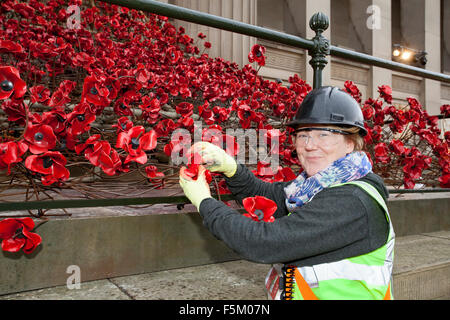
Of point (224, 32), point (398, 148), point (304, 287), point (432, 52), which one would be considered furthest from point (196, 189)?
point (432, 52)

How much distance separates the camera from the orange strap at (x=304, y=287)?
1.27 m

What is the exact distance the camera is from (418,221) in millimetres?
3129

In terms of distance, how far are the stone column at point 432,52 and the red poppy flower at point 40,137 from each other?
12791 millimetres

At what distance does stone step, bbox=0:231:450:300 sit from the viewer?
1643 millimetres

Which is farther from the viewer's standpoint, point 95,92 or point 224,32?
point 224,32

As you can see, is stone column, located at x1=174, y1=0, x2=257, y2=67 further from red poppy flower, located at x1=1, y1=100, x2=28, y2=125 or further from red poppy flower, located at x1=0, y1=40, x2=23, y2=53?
red poppy flower, located at x1=1, y1=100, x2=28, y2=125

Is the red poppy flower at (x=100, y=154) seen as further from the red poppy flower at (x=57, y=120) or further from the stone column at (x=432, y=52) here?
the stone column at (x=432, y=52)

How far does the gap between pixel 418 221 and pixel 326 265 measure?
2.36 metres

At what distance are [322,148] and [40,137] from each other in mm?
1136

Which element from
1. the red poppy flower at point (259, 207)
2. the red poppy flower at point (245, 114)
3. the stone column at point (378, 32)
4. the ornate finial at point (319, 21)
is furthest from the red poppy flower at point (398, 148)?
the stone column at point (378, 32)

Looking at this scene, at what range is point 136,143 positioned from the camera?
150 centimetres

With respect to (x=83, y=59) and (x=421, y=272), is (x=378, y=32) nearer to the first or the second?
(x=421, y=272)

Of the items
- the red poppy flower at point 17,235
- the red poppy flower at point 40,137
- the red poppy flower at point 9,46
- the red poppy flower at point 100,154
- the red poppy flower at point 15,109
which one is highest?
the red poppy flower at point 9,46
